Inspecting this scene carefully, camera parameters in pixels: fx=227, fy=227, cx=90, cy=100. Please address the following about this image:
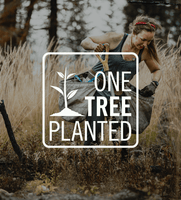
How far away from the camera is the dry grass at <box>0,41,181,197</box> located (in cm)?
238

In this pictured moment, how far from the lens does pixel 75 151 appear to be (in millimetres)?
2611

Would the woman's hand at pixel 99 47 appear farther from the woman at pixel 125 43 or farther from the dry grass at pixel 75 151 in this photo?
the dry grass at pixel 75 151

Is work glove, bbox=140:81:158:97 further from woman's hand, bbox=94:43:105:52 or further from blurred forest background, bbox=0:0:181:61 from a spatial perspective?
blurred forest background, bbox=0:0:181:61

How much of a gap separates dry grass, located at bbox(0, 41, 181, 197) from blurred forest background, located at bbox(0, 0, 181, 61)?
24 centimetres

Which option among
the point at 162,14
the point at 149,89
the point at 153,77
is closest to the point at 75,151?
the point at 149,89

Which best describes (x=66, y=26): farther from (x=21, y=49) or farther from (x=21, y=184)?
(x=21, y=184)

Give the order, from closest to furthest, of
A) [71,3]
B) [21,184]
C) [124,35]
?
[21,184], [124,35], [71,3]

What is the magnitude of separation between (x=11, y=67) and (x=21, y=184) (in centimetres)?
174

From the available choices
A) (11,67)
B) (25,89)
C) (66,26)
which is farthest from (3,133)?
(66,26)

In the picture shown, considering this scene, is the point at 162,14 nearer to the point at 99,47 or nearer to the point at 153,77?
the point at 153,77

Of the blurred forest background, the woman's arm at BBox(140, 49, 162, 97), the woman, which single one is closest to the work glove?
the woman's arm at BBox(140, 49, 162, 97)

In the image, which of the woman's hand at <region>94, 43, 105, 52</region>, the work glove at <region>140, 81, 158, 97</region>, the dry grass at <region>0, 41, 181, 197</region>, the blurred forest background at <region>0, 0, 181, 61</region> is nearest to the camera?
the dry grass at <region>0, 41, 181, 197</region>

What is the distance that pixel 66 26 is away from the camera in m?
3.48

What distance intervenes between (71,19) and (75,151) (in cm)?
199
